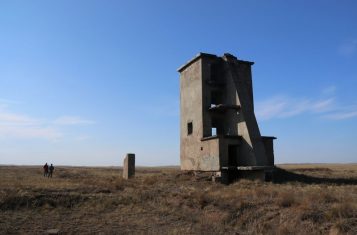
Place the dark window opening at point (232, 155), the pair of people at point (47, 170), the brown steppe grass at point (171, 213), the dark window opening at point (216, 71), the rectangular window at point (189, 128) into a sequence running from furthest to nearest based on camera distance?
the pair of people at point (47, 170)
the rectangular window at point (189, 128)
the dark window opening at point (216, 71)
the dark window opening at point (232, 155)
the brown steppe grass at point (171, 213)

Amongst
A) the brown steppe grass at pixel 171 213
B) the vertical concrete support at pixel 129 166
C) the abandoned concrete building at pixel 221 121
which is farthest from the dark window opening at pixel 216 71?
the brown steppe grass at pixel 171 213

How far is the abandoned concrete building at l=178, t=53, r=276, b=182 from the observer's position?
24.4 m

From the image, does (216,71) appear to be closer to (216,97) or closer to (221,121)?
(216,97)

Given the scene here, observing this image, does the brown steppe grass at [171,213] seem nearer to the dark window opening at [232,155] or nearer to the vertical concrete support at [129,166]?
the dark window opening at [232,155]

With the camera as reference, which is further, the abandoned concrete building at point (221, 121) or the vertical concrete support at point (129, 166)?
the vertical concrete support at point (129, 166)

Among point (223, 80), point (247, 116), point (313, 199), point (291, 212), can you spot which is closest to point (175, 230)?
point (291, 212)

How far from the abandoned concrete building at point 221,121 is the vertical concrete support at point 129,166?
4.09 m

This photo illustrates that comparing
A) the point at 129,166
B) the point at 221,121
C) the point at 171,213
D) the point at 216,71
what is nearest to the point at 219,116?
the point at 221,121

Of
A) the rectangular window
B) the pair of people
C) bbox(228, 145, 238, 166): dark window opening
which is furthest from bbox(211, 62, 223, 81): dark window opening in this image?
the pair of people

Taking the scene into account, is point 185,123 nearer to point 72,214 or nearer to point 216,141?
point 216,141

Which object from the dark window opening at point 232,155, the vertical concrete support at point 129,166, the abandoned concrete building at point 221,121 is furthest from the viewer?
the vertical concrete support at point 129,166

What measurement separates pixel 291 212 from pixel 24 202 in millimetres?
9497

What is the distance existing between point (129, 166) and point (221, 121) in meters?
7.73

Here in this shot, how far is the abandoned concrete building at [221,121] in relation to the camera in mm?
24391
